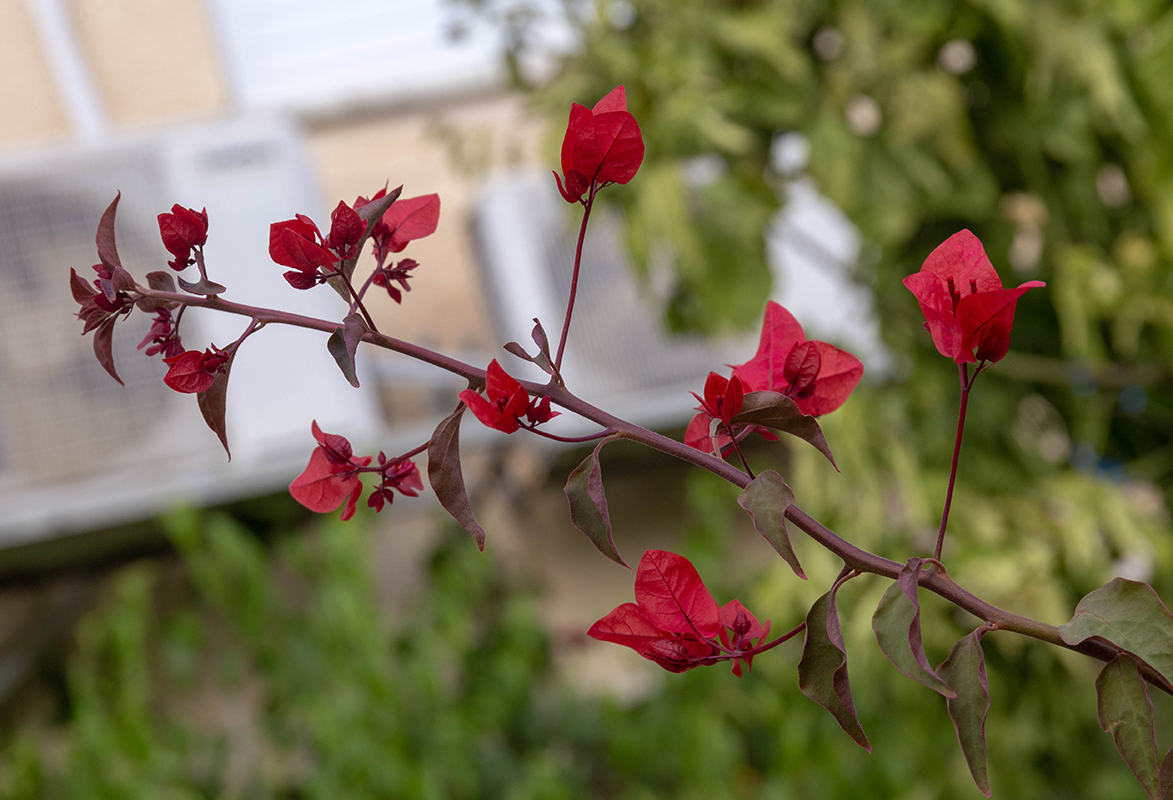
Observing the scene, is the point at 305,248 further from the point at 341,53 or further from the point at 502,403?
the point at 341,53

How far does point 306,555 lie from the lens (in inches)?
45.8

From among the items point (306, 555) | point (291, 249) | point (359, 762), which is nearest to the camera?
point (291, 249)

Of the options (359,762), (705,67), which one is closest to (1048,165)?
(705,67)

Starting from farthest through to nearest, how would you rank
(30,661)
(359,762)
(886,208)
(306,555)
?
(30,661), (306,555), (359,762), (886,208)

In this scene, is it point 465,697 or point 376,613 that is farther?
point 465,697

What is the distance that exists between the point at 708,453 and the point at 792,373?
0.03 metres

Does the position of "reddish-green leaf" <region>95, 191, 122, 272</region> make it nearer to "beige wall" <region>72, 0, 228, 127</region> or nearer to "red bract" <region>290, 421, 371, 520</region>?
"red bract" <region>290, 421, 371, 520</region>

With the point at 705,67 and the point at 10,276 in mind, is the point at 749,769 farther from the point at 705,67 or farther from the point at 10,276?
the point at 10,276

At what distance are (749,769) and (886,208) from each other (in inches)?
34.5

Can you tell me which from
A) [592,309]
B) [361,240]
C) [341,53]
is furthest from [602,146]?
[341,53]

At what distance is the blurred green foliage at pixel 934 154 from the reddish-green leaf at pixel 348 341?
1.95 feet

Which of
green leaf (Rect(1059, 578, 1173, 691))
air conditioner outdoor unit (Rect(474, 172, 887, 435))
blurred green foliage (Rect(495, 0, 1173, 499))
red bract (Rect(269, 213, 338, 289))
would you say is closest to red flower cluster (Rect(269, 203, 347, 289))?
red bract (Rect(269, 213, 338, 289))

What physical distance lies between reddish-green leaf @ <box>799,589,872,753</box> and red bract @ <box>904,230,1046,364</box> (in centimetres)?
4

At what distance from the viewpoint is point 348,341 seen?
13 centimetres
